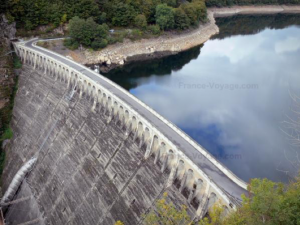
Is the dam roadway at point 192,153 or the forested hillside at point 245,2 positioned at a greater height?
the forested hillside at point 245,2

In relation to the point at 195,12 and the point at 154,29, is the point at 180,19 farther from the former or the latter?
the point at 154,29

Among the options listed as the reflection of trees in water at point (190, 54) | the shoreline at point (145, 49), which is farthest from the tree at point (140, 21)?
the reflection of trees in water at point (190, 54)

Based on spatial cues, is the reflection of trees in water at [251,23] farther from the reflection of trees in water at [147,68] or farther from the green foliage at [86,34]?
the green foliage at [86,34]

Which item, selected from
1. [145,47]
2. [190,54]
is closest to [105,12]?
[145,47]

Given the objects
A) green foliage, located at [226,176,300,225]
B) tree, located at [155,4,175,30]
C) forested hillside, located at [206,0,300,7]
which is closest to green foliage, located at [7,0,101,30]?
tree, located at [155,4,175,30]

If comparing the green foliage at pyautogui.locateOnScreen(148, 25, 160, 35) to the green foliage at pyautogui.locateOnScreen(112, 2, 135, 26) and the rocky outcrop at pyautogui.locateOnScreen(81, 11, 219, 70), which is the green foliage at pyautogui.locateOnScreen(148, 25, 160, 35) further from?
the green foliage at pyautogui.locateOnScreen(112, 2, 135, 26)

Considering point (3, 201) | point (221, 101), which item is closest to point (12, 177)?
point (3, 201)

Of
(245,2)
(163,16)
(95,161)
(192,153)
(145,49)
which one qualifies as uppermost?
(245,2)
